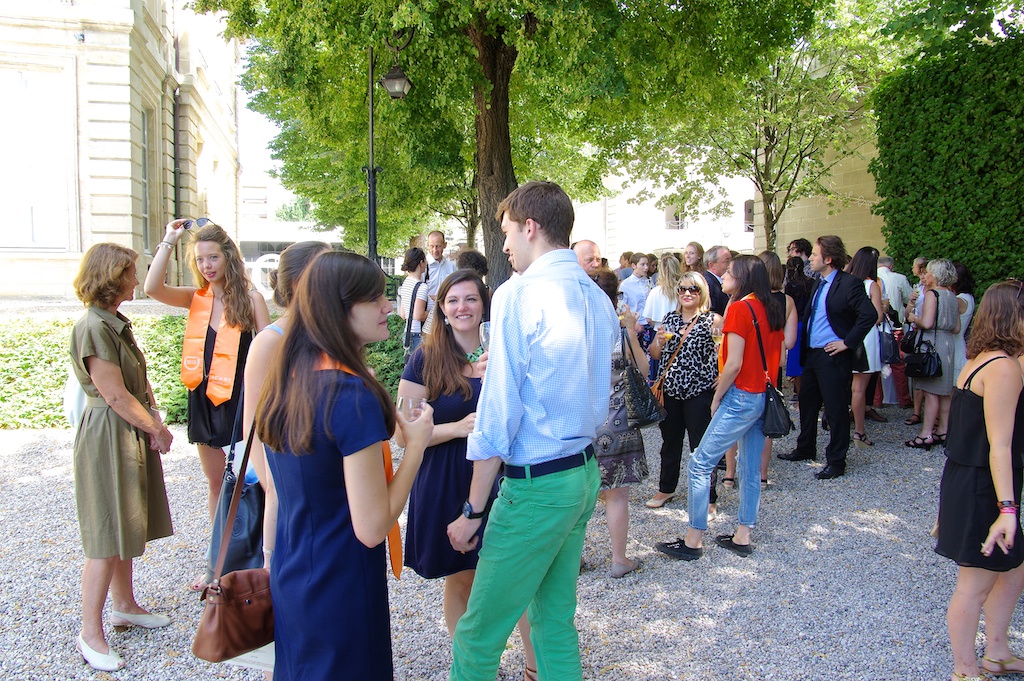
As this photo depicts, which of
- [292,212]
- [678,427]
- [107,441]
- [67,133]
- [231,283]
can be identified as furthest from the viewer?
[292,212]

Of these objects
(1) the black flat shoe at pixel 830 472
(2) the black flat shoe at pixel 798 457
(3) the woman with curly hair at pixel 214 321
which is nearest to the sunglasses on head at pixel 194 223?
(3) the woman with curly hair at pixel 214 321

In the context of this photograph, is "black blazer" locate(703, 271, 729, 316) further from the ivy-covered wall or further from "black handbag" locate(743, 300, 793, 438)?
the ivy-covered wall

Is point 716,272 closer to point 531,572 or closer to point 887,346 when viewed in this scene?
point 887,346

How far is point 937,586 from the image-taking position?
4586 mm

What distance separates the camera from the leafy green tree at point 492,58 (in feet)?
30.6

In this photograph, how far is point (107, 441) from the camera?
3.65 meters

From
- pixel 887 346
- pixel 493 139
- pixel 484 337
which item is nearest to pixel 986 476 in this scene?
pixel 484 337

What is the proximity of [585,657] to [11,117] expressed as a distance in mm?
19325

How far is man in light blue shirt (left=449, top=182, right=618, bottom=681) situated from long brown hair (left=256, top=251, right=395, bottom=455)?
0.46 metres

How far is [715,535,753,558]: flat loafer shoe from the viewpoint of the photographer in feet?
16.6

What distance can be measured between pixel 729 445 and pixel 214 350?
3.30m

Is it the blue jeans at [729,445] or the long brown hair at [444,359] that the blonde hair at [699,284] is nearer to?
the blue jeans at [729,445]

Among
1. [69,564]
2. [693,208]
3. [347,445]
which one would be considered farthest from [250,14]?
[693,208]

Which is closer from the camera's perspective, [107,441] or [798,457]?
[107,441]
